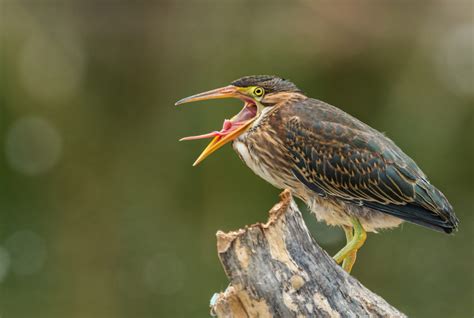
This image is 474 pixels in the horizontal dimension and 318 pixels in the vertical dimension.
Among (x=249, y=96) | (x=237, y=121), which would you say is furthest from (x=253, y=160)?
(x=249, y=96)

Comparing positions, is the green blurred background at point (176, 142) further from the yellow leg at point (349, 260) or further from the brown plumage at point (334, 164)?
the brown plumage at point (334, 164)

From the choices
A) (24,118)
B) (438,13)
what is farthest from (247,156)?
(438,13)

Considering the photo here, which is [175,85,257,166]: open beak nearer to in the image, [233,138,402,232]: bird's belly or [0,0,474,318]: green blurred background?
[233,138,402,232]: bird's belly

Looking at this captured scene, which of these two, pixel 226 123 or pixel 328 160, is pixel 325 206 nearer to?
pixel 328 160

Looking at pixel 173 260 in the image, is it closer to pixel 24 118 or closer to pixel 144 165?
pixel 144 165

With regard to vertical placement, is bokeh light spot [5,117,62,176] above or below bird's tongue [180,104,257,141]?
below

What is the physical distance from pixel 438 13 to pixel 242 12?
7.87 feet

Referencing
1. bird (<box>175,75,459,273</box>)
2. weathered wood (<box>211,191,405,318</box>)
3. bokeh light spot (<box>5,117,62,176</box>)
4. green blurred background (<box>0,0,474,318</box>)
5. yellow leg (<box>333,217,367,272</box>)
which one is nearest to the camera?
weathered wood (<box>211,191,405,318</box>)

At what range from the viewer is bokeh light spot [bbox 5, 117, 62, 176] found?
9438 mm

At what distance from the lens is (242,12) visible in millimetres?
10969

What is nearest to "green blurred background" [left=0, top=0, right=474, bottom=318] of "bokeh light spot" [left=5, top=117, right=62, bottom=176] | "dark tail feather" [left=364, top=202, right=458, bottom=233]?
"bokeh light spot" [left=5, top=117, right=62, bottom=176]

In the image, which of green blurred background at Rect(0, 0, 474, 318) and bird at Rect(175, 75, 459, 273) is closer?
bird at Rect(175, 75, 459, 273)

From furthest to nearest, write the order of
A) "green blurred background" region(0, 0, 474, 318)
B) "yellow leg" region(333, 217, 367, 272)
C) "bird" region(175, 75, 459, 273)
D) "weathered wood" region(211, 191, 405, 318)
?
1. "green blurred background" region(0, 0, 474, 318)
2. "bird" region(175, 75, 459, 273)
3. "yellow leg" region(333, 217, 367, 272)
4. "weathered wood" region(211, 191, 405, 318)

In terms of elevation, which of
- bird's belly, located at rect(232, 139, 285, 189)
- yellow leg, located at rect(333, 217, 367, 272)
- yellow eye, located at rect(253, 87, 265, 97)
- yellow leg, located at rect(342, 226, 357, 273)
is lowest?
yellow leg, located at rect(342, 226, 357, 273)
